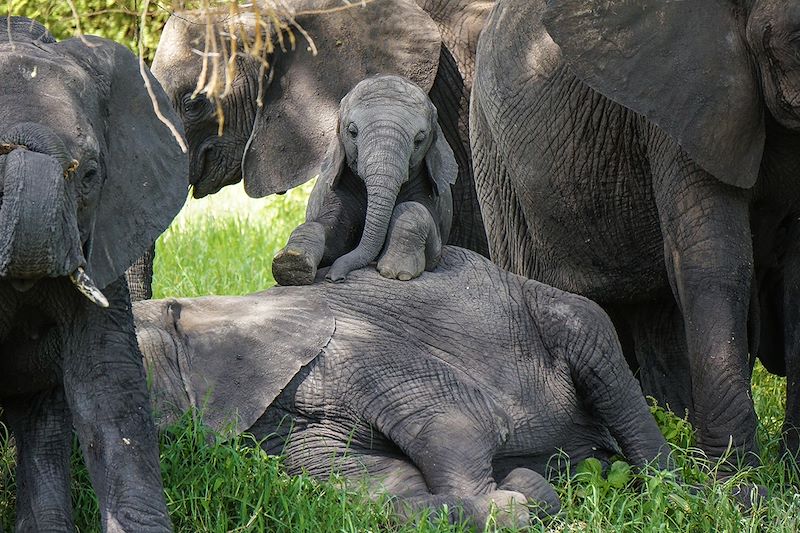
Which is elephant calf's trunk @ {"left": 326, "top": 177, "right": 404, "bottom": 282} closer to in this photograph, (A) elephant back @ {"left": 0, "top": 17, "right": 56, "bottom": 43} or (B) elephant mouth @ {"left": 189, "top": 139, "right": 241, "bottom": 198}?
(A) elephant back @ {"left": 0, "top": 17, "right": 56, "bottom": 43}

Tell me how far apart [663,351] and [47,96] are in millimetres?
3097

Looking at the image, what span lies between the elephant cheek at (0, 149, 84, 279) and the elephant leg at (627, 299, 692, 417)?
3.17 meters

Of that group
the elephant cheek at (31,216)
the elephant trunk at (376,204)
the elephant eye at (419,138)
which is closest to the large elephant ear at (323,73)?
the elephant eye at (419,138)

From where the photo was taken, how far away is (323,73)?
642 cm

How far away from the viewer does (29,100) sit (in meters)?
3.43

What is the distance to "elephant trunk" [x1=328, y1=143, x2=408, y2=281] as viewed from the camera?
4.85 m

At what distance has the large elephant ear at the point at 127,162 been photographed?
370cm

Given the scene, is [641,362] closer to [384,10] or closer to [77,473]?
[384,10]

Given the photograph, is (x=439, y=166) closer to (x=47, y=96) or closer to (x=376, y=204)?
(x=376, y=204)

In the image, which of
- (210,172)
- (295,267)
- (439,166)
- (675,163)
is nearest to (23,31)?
(295,267)

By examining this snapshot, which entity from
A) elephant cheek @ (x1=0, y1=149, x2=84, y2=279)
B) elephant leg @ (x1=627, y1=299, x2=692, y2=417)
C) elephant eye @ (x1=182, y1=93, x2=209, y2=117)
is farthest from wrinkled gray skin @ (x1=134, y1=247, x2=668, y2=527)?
elephant eye @ (x1=182, y1=93, x2=209, y2=117)

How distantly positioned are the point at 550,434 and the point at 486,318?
392 mm

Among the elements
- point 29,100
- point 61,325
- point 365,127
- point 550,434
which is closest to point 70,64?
point 29,100

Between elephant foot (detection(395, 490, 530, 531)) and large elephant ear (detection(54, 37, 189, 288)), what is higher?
large elephant ear (detection(54, 37, 189, 288))
